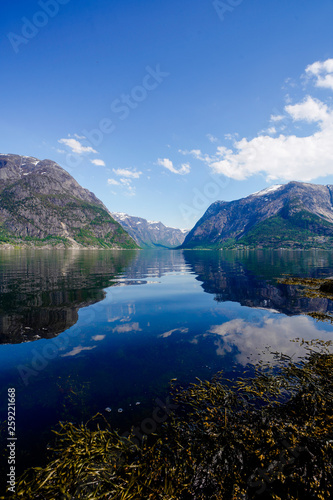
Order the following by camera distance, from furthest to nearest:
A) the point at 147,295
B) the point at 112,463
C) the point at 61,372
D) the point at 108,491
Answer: the point at 147,295
the point at 61,372
the point at 112,463
the point at 108,491

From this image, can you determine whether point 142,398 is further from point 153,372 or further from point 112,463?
point 112,463

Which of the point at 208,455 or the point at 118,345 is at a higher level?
the point at 208,455

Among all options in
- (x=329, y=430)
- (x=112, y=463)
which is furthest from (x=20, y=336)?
(x=329, y=430)

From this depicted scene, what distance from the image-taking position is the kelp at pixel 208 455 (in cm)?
582

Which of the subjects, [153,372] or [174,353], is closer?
[153,372]

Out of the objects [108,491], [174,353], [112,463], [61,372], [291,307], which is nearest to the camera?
[108,491]

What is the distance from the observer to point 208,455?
7051 millimetres

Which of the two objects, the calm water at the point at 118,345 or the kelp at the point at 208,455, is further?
the calm water at the point at 118,345

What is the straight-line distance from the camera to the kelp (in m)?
5.82

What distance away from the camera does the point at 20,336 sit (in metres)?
17.1

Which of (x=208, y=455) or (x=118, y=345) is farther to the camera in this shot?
(x=118, y=345)

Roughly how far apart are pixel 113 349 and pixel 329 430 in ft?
41.8

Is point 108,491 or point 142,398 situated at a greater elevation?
point 108,491

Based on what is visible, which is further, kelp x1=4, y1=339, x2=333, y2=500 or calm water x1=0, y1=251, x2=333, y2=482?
calm water x1=0, y1=251, x2=333, y2=482
